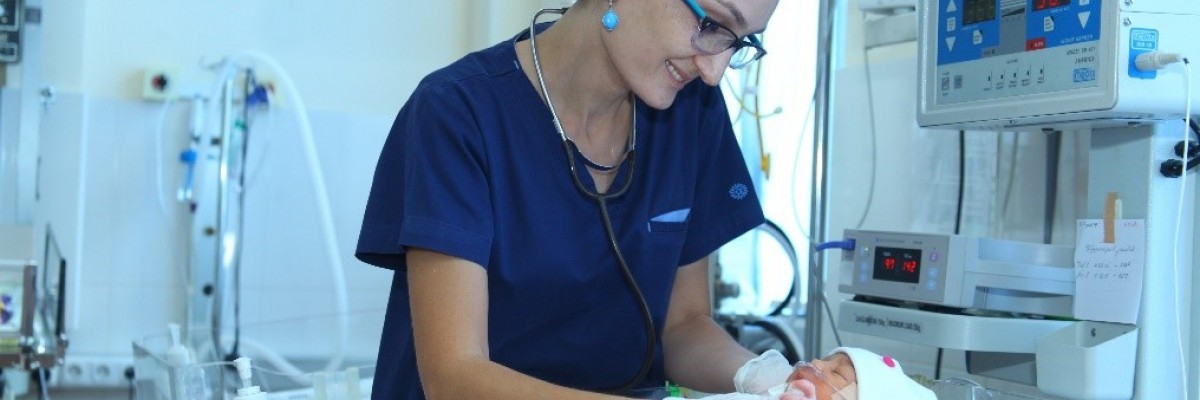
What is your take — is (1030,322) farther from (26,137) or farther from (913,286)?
(26,137)

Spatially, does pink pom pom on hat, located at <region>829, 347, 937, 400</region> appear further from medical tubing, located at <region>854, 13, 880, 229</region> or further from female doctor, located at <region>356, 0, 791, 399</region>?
medical tubing, located at <region>854, 13, 880, 229</region>

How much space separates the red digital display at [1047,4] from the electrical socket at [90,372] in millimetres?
2417

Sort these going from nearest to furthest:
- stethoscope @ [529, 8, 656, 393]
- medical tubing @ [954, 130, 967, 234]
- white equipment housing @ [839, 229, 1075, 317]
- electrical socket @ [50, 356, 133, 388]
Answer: stethoscope @ [529, 8, 656, 393]
white equipment housing @ [839, 229, 1075, 317]
medical tubing @ [954, 130, 967, 234]
electrical socket @ [50, 356, 133, 388]

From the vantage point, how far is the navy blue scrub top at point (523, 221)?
1.41 m

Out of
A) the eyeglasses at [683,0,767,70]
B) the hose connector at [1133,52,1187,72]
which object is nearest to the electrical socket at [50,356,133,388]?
the eyeglasses at [683,0,767,70]

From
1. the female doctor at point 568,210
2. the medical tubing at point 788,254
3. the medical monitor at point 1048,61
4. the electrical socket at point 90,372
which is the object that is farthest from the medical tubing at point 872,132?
the electrical socket at point 90,372

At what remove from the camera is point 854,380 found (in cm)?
141

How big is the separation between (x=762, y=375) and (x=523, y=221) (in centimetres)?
32

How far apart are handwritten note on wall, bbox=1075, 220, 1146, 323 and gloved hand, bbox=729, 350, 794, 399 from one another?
1.77 ft

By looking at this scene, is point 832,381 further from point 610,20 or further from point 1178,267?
point 1178,267

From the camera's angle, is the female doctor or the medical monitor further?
the medical monitor

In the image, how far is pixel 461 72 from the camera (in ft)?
4.95

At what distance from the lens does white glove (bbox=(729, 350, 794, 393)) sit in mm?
1427

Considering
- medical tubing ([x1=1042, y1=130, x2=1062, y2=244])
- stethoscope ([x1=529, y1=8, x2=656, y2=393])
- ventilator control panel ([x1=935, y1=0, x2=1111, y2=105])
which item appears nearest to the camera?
stethoscope ([x1=529, y1=8, x2=656, y2=393])
